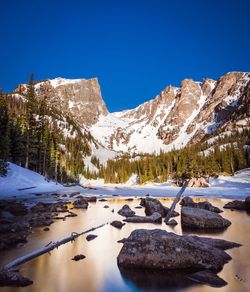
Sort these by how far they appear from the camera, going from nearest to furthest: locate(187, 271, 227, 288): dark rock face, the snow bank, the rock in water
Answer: locate(187, 271, 227, 288): dark rock face
the rock in water
the snow bank

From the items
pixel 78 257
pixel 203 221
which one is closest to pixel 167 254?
pixel 78 257

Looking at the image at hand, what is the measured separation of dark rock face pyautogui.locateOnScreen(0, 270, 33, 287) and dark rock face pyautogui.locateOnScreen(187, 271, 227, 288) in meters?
5.32

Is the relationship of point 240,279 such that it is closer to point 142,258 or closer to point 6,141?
point 142,258

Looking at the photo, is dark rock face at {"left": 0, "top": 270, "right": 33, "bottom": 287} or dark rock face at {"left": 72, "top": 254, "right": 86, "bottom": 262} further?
dark rock face at {"left": 72, "top": 254, "right": 86, "bottom": 262}

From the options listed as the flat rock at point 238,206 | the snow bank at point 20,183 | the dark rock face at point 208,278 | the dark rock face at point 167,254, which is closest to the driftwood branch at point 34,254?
the dark rock face at point 167,254

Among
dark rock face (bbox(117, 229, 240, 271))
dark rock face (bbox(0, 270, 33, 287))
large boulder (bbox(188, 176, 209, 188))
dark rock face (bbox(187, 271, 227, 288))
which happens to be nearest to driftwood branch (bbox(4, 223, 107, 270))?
dark rock face (bbox(0, 270, 33, 287))

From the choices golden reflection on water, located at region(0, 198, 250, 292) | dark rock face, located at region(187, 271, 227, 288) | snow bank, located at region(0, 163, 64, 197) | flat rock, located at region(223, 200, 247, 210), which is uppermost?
snow bank, located at region(0, 163, 64, 197)

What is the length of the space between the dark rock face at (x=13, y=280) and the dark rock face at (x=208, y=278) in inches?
209

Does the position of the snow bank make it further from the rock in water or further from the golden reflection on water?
the golden reflection on water

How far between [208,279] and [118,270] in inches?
126

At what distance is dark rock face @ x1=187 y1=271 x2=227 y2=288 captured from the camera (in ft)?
29.5

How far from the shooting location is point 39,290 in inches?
328

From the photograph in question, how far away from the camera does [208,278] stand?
9336 mm

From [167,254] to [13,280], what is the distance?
17.8ft
